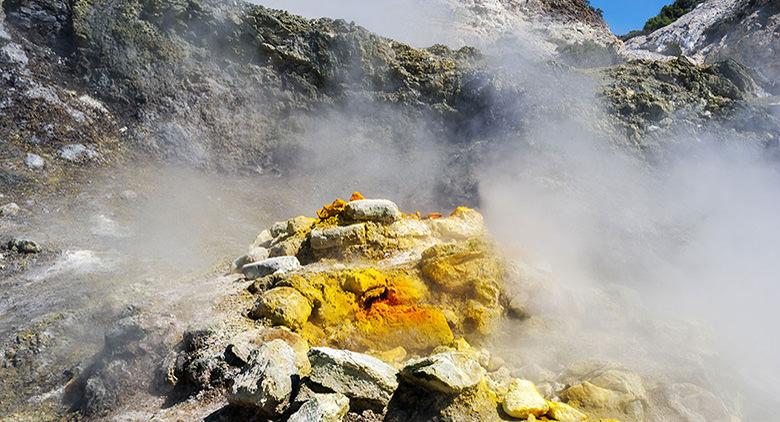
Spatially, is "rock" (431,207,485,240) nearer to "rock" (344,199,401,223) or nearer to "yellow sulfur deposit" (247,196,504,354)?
"yellow sulfur deposit" (247,196,504,354)

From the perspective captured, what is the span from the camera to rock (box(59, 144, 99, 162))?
32.2ft

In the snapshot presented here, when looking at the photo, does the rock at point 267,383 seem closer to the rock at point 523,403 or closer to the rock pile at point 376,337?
the rock pile at point 376,337

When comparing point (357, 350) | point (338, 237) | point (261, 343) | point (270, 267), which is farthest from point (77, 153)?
point (357, 350)

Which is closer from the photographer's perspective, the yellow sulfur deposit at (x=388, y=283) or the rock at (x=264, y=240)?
the yellow sulfur deposit at (x=388, y=283)

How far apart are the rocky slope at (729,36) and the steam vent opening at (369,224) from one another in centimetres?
20

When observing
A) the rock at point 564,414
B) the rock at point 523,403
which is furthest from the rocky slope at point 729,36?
the rock at point 523,403

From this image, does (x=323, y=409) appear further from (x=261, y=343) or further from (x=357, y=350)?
(x=357, y=350)

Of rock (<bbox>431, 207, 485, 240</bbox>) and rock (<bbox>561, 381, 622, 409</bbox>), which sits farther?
rock (<bbox>431, 207, 485, 240</bbox>)

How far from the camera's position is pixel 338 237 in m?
6.08

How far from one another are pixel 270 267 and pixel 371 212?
1456 mm

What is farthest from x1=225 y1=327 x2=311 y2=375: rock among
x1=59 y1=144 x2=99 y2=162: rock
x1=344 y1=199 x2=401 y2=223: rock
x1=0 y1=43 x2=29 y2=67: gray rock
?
x1=0 y1=43 x2=29 y2=67: gray rock

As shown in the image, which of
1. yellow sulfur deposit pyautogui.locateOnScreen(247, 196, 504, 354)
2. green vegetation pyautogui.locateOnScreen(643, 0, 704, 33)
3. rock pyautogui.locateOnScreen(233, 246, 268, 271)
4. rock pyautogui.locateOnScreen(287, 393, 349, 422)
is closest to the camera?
rock pyautogui.locateOnScreen(287, 393, 349, 422)

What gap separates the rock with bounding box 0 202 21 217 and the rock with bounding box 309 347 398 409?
7.08 metres

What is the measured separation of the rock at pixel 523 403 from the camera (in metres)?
3.42
